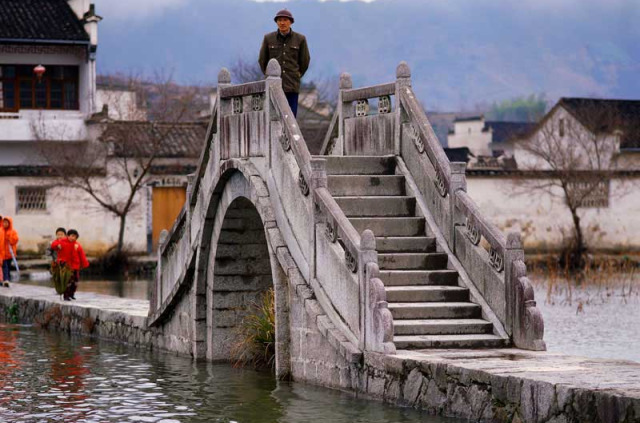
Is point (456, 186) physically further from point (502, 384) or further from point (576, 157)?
point (576, 157)

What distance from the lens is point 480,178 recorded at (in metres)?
44.1

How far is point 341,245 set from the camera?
46.7 ft

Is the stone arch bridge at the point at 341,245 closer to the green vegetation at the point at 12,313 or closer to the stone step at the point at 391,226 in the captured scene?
the stone step at the point at 391,226

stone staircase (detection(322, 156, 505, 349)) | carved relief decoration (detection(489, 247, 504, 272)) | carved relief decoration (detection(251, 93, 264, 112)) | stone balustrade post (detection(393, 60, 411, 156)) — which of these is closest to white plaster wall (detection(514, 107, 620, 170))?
stone balustrade post (detection(393, 60, 411, 156))

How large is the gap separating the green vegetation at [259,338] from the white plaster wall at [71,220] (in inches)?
889

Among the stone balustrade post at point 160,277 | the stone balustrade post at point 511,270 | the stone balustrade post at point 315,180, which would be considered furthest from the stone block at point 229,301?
the stone balustrade post at point 511,270

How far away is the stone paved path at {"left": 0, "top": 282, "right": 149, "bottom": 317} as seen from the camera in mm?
21781

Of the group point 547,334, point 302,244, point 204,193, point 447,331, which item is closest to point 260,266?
point 204,193

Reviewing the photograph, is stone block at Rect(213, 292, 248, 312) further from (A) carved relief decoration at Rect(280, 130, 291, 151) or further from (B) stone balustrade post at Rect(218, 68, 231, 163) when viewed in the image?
(A) carved relief decoration at Rect(280, 130, 291, 151)

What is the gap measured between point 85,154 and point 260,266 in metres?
25.5

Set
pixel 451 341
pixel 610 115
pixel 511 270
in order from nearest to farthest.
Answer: pixel 511 270, pixel 451 341, pixel 610 115

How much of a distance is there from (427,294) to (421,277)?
0.34m

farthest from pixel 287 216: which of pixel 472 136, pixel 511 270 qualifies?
pixel 472 136

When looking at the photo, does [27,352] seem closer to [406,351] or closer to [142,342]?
[142,342]
